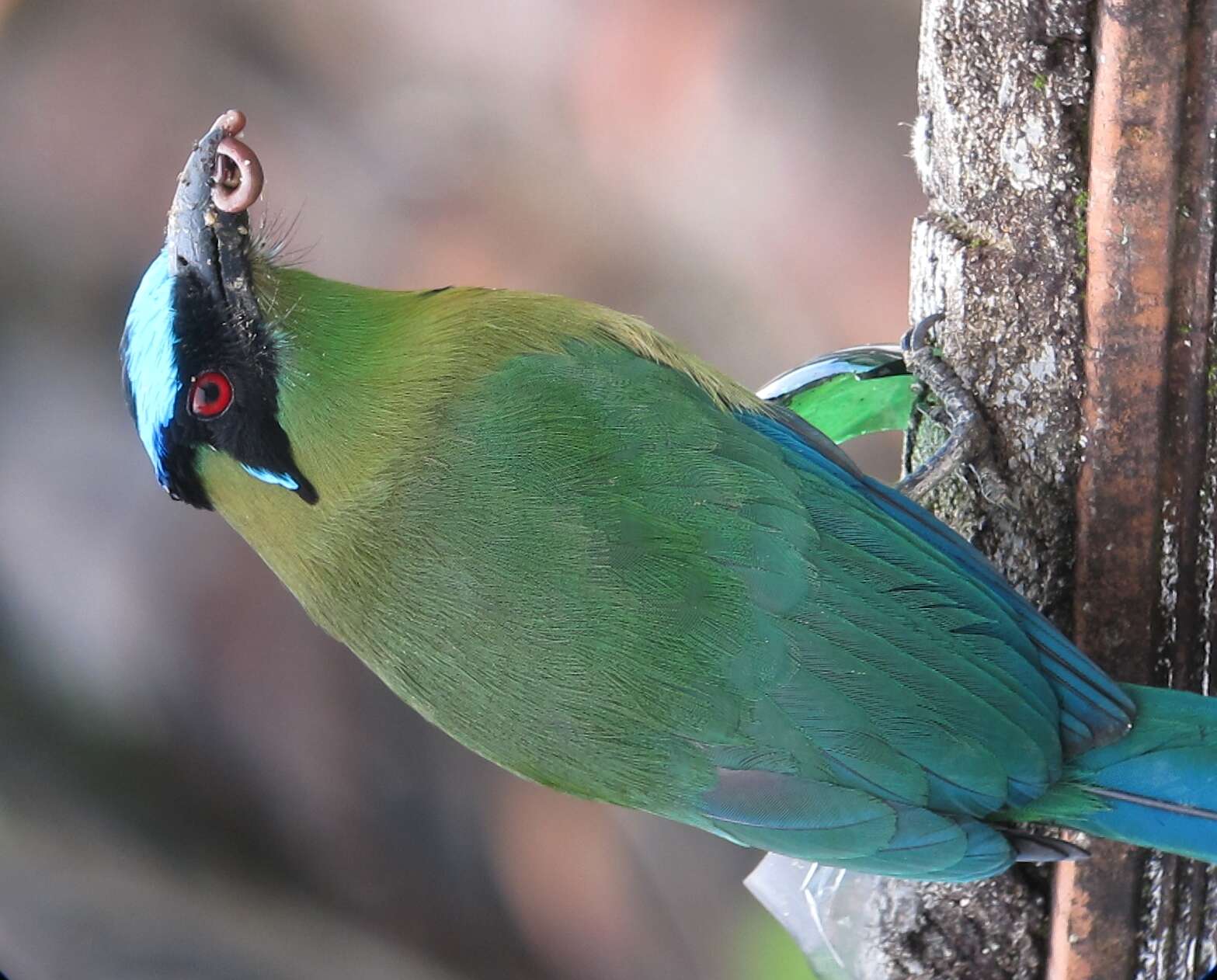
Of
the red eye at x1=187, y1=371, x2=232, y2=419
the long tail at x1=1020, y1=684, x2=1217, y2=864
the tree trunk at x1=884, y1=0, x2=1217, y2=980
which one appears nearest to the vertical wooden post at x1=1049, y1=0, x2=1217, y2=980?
the tree trunk at x1=884, y1=0, x2=1217, y2=980

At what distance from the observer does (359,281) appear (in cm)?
198

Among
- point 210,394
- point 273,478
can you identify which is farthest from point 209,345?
point 273,478

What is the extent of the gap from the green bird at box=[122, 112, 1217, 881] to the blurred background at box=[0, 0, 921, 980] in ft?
2.10

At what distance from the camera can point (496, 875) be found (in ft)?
6.62

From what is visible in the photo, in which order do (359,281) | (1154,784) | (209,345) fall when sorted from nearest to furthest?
(1154,784), (209,345), (359,281)

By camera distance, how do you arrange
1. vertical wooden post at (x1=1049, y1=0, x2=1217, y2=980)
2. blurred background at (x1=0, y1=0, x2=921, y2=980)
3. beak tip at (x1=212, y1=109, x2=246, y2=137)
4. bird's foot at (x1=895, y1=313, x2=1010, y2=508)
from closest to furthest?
vertical wooden post at (x1=1049, y1=0, x2=1217, y2=980) → beak tip at (x1=212, y1=109, x2=246, y2=137) → bird's foot at (x1=895, y1=313, x2=1010, y2=508) → blurred background at (x1=0, y1=0, x2=921, y2=980)

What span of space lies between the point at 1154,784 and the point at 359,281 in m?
1.45

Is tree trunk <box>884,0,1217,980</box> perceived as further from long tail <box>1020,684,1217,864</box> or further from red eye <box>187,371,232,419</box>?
red eye <box>187,371,232,419</box>

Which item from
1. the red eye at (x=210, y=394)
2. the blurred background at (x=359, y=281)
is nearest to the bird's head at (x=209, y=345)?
the red eye at (x=210, y=394)

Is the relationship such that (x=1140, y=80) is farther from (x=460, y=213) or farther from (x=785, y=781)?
(x=460, y=213)

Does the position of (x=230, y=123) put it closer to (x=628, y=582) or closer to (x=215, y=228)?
(x=215, y=228)

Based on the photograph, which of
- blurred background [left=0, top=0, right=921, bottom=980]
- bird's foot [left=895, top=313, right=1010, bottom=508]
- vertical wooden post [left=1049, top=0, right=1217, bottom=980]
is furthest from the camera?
blurred background [left=0, top=0, right=921, bottom=980]

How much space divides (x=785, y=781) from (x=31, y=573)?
1.34m

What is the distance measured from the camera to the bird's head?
3.97 ft
